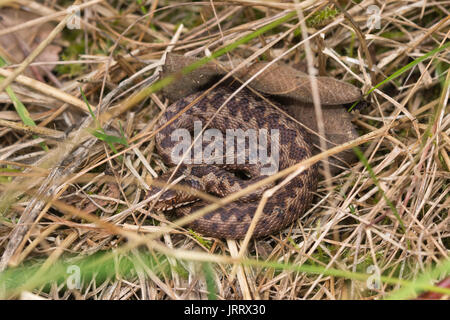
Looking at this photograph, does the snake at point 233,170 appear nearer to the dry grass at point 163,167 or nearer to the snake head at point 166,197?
the snake head at point 166,197

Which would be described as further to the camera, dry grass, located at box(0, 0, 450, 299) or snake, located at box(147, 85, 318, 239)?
snake, located at box(147, 85, 318, 239)

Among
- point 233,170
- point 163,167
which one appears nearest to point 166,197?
point 163,167

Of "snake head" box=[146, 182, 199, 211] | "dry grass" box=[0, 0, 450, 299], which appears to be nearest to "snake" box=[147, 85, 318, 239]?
"snake head" box=[146, 182, 199, 211]

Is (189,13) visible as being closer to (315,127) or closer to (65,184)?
(315,127)

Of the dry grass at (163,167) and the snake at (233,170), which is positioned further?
the snake at (233,170)

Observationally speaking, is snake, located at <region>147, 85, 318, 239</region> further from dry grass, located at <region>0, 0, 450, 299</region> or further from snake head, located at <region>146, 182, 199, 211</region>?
dry grass, located at <region>0, 0, 450, 299</region>

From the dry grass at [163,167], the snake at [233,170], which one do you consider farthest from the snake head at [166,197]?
the dry grass at [163,167]
